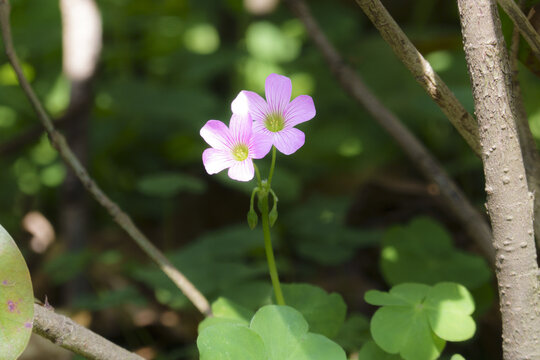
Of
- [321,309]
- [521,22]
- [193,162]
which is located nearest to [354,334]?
[321,309]

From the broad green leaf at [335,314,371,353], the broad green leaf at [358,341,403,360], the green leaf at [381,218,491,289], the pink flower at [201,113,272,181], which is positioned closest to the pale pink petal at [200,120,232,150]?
the pink flower at [201,113,272,181]

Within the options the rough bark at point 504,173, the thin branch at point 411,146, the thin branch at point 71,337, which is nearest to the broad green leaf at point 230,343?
the thin branch at point 71,337

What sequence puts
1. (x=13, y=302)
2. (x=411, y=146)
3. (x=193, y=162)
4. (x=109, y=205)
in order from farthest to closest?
1. (x=193, y=162)
2. (x=411, y=146)
3. (x=109, y=205)
4. (x=13, y=302)

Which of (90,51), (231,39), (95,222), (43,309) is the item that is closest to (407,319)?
(43,309)

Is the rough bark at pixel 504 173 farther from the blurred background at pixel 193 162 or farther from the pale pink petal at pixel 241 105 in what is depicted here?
the blurred background at pixel 193 162

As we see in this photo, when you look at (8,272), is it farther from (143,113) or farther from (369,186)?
(143,113)

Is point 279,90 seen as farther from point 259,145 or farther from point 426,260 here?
point 426,260

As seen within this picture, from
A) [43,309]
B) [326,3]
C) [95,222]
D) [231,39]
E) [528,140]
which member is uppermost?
[326,3]
